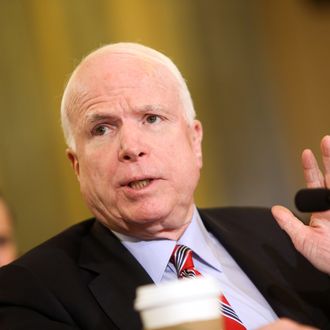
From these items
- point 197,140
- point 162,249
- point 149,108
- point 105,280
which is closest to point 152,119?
point 149,108

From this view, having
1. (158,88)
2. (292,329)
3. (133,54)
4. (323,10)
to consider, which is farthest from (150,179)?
(323,10)

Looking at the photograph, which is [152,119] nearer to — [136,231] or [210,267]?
[136,231]

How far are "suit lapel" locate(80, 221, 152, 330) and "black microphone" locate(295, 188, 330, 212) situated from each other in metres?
0.45

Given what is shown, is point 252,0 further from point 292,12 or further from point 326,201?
point 326,201

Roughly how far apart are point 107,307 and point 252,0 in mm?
3100

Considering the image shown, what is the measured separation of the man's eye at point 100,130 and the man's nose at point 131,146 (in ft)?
0.22

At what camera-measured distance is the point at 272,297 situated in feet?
5.82

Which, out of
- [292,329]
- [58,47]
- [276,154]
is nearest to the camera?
[292,329]

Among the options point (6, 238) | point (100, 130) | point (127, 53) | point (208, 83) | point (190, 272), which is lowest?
point (6, 238)

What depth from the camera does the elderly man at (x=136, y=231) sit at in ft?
5.38

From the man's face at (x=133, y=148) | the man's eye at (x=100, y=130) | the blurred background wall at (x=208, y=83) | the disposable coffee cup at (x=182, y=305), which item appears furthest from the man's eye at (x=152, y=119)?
the blurred background wall at (x=208, y=83)

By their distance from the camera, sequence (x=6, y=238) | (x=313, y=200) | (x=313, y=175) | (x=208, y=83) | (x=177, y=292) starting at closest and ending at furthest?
1. (x=177, y=292)
2. (x=313, y=200)
3. (x=313, y=175)
4. (x=6, y=238)
5. (x=208, y=83)

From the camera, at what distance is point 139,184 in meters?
1.73

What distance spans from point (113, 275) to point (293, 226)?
493mm
